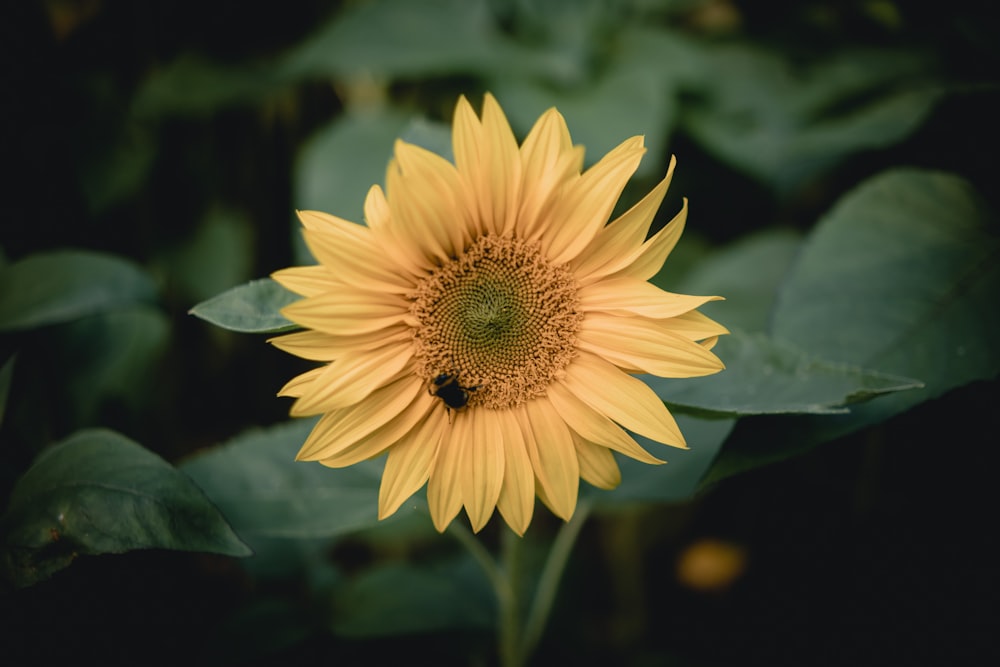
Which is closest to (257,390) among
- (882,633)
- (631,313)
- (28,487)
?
(28,487)

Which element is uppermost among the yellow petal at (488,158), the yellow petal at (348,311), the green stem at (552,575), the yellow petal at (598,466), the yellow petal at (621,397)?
the yellow petal at (488,158)

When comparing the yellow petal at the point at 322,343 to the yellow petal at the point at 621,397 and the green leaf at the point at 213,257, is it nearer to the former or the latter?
the yellow petal at the point at 621,397

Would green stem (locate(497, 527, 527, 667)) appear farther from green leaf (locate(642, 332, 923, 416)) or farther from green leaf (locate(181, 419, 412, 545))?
green leaf (locate(642, 332, 923, 416))

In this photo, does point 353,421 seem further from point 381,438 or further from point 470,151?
point 470,151

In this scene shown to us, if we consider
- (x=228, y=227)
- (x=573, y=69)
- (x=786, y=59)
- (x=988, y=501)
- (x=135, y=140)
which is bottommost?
(x=988, y=501)

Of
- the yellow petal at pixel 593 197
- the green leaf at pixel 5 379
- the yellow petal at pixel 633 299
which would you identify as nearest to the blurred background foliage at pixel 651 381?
the green leaf at pixel 5 379

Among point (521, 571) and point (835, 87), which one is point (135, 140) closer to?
point (521, 571)
